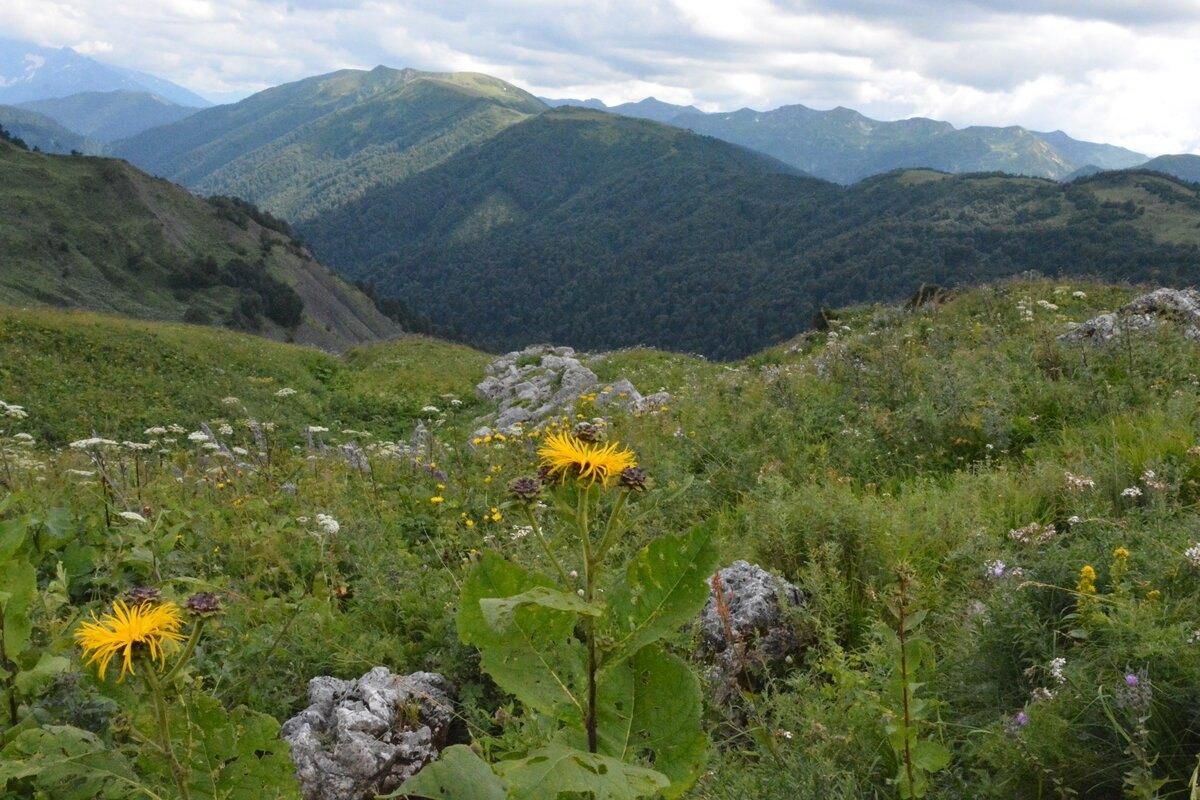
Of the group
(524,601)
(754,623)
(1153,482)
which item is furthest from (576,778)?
(1153,482)

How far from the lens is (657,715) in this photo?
154cm

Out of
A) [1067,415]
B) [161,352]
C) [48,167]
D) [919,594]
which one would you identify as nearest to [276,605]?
[919,594]

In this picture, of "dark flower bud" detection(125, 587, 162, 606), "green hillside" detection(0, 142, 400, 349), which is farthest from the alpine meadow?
"green hillside" detection(0, 142, 400, 349)

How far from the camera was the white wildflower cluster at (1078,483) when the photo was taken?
14.4ft

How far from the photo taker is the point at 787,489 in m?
5.87

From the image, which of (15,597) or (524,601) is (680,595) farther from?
(15,597)

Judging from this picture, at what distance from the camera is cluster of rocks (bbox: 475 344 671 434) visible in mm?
13116

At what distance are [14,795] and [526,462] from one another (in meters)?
5.88

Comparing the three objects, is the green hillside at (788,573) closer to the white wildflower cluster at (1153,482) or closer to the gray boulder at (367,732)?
the white wildflower cluster at (1153,482)

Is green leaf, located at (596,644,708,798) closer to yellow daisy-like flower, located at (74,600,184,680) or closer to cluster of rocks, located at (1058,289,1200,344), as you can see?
yellow daisy-like flower, located at (74,600,184,680)

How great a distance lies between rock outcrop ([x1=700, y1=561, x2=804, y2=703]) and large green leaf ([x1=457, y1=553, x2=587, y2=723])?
2.14 metres

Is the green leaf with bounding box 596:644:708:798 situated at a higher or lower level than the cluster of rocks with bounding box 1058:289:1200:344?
lower

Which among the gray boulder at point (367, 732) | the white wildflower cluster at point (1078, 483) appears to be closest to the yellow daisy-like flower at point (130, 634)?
the gray boulder at point (367, 732)

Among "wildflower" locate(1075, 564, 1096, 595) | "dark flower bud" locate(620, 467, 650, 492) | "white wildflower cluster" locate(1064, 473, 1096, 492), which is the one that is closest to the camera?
"dark flower bud" locate(620, 467, 650, 492)
